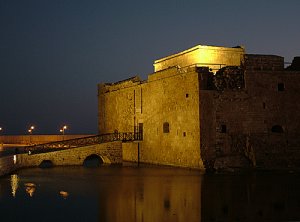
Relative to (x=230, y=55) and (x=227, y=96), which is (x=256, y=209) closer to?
(x=227, y=96)

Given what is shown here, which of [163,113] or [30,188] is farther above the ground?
[163,113]

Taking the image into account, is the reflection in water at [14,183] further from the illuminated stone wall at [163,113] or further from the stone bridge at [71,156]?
the illuminated stone wall at [163,113]

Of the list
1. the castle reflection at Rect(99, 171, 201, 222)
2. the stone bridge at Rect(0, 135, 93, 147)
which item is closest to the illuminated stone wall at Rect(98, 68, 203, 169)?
the castle reflection at Rect(99, 171, 201, 222)

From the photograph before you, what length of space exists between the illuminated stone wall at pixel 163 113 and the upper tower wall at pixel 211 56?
240cm

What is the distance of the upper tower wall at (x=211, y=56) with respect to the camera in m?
29.1

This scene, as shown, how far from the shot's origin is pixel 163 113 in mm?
28516

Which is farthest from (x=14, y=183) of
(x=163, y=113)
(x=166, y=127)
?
(x=163, y=113)

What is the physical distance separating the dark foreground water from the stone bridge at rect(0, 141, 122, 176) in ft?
17.5

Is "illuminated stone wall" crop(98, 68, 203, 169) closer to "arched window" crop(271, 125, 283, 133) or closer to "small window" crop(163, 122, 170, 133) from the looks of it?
"small window" crop(163, 122, 170, 133)

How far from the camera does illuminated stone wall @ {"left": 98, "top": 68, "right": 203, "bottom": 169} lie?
25.2 m

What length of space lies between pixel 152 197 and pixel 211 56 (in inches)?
598

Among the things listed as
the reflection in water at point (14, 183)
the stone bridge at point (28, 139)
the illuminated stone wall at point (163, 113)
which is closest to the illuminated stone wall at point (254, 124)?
the illuminated stone wall at point (163, 113)

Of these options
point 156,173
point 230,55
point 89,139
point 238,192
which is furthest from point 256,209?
point 89,139

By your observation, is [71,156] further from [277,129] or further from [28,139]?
[28,139]
